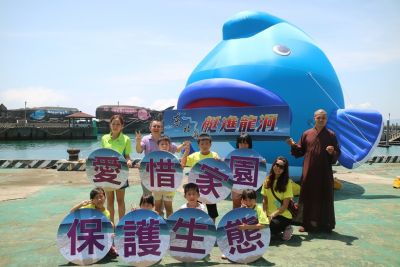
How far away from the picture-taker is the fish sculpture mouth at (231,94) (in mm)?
7754

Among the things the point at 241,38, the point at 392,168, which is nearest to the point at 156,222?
the point at 241,38

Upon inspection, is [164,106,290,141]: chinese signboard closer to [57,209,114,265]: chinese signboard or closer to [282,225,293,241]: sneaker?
[282,225,293,241]: sneaker

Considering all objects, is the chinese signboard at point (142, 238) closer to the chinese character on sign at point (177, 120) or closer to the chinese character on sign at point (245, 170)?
the chinese character on sign at point (245, 170)

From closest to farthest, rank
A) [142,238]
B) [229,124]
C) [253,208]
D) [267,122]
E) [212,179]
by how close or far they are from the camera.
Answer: [142,238] → [253,208] → [212,179] → [267,122] → [229,124]

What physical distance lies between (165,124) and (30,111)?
79.4 metres

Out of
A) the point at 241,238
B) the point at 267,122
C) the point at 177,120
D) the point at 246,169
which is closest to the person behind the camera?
the point at 241,238

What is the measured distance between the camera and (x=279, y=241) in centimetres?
502

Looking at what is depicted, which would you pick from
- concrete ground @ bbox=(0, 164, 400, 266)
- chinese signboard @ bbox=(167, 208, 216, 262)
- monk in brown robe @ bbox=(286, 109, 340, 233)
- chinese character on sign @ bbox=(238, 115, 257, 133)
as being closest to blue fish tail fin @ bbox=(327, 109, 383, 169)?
concrete ground @ bbox=(0, 164, 400, 266)

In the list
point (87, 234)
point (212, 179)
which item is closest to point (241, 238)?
point (212, 179)

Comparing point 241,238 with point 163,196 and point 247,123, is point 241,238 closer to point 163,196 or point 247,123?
point 163,196

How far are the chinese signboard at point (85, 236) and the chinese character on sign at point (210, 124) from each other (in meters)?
3.71

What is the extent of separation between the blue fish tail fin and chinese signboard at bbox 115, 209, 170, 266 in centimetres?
504

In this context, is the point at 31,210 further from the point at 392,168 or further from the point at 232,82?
the point at 392,168

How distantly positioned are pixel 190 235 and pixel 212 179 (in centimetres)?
81
